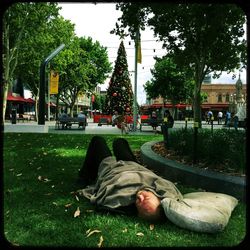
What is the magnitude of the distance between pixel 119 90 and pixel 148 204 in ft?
95.9

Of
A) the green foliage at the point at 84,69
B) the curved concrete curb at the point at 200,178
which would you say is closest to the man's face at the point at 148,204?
the curved concrete curb at the point at 200,178

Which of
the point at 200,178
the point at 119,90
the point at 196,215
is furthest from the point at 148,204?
the point at 119,90

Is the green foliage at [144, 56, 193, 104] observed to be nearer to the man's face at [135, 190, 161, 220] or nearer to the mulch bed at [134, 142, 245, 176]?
the mulch bed at [134, 142, 245, 176]

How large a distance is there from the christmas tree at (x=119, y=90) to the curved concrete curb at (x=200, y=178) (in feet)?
83.9

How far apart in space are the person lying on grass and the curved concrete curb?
2.73 feet

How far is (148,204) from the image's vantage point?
3486 mm

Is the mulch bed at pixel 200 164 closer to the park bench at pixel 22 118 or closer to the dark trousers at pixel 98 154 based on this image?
the dark trousers at pixel 98 154

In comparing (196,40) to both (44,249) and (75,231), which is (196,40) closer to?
(75,231)

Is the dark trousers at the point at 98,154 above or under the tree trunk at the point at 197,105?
under

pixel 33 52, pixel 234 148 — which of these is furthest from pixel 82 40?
pixel 234 148

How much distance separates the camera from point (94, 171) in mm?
4984

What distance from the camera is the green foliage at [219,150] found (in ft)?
17.2

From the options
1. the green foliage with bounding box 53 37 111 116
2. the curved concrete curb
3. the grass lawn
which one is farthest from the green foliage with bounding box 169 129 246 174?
the green foliage with bounding box 53 37 111 116

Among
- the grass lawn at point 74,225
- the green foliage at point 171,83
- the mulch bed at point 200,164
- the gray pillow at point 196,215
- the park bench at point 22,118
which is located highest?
the green foliage at point 171,83
